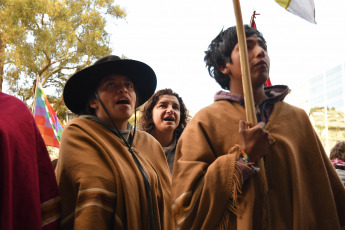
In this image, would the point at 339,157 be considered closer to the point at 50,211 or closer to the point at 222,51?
the point at 222,51

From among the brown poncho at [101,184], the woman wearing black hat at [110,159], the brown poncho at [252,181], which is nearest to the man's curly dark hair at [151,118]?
the woman wearing black hat at [110,159]

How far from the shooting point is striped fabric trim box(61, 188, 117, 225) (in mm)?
2078

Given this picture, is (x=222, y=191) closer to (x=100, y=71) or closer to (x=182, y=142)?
(x=182, y=142)

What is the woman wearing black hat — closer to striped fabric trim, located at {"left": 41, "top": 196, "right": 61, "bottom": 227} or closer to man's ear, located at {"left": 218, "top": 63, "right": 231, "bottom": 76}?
striped fabric trim, located at {"left": 41, "top": 196, "right": 61, "bottom": 227}

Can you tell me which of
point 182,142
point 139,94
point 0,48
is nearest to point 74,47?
point 0,48

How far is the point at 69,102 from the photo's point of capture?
2.82 m

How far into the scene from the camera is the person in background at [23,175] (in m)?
1.60

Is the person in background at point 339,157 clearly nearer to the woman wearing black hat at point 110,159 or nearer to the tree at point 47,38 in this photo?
the woman wearing black hat at point 110,159

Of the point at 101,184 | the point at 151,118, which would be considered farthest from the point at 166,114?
the point at 101,184

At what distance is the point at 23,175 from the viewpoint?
1.69 meters

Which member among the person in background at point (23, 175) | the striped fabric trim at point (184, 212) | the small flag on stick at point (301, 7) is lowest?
the striped fabric trim at point (184, 212)

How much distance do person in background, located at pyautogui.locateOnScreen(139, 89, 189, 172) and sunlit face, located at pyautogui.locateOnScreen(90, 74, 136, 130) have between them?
1.41m

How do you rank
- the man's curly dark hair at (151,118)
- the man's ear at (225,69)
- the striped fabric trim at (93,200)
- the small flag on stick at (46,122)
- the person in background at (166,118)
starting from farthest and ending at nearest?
the small flag on stick at (46,122), the man's curly dark hair at (151,118), the person in background at (166,118), the man's ear at (225,69), the striped fabric trim at (93,200)

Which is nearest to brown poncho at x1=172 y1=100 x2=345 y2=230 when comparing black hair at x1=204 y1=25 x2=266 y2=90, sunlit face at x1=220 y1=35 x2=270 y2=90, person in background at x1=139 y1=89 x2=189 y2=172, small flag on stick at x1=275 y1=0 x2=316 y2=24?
sunlit face at x1=220 y1=35 x2=270 y2=90
